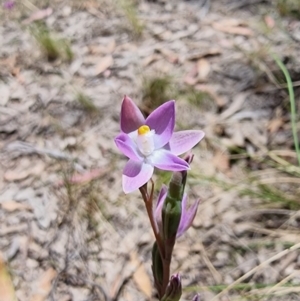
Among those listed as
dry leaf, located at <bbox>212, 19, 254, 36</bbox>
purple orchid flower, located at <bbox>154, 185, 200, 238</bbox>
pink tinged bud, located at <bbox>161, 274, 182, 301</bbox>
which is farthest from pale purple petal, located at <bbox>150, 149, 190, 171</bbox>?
dry leaf, located at <bbox>212, 19, 254, 36</bbox>

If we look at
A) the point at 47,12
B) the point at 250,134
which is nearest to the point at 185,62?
the point at 250,134

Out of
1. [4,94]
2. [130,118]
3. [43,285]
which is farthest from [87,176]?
[130,118]

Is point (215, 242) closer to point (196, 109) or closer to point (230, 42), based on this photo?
point (196, 109)

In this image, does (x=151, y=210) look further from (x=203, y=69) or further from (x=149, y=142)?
(x=203, y=69)

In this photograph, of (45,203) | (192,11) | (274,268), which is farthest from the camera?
(192,11)

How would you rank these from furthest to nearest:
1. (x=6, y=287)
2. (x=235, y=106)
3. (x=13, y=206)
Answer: (x=235, y=106) → (x=13, y=206) → (x=6, y=287)

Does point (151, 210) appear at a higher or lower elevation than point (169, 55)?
higher

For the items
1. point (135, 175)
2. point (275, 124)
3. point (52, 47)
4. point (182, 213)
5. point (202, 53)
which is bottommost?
point (275, 124)
